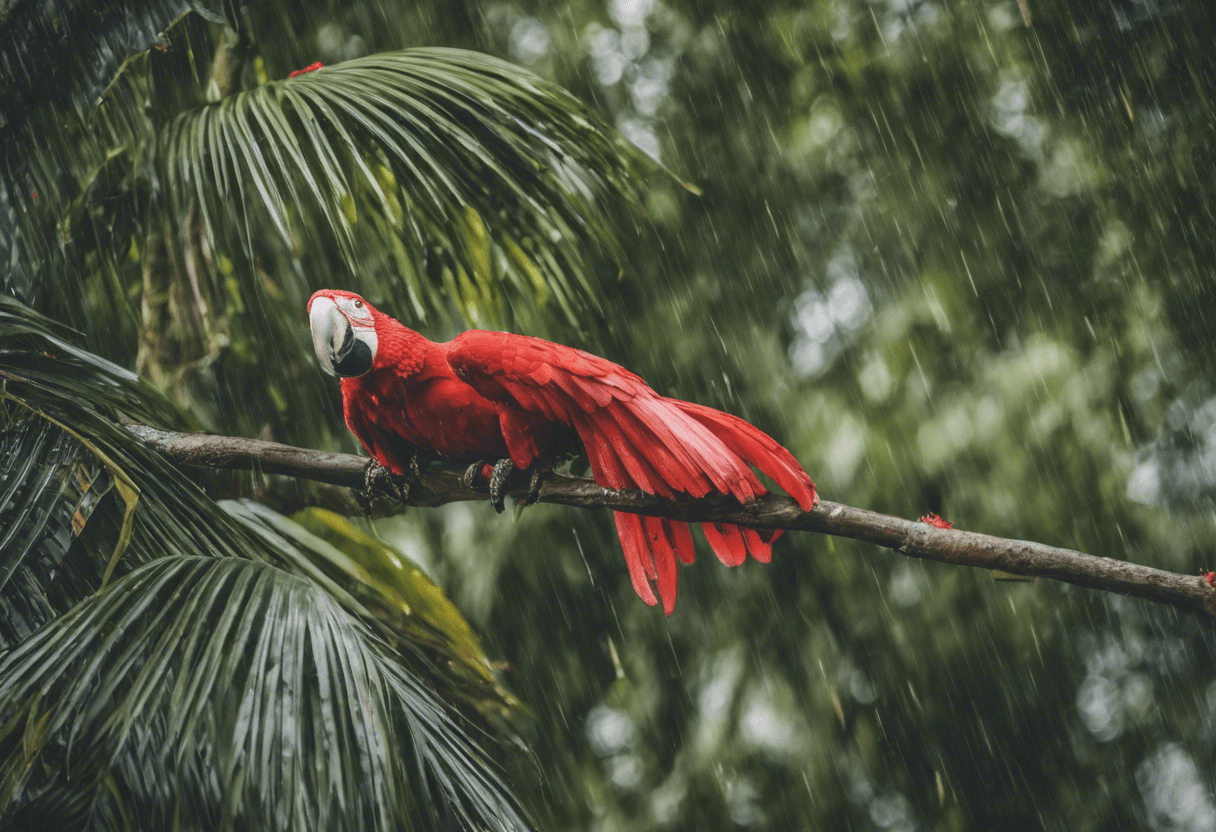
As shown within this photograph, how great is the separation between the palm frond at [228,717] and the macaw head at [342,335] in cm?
45

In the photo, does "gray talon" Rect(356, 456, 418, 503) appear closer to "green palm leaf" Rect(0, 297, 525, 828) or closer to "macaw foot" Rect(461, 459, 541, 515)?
"macaw foot" Rect(461, 459, 541, 515)

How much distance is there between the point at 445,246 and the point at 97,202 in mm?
909

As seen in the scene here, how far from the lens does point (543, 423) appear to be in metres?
1.78

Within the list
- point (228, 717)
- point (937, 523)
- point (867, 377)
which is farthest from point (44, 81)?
point (867, 377)

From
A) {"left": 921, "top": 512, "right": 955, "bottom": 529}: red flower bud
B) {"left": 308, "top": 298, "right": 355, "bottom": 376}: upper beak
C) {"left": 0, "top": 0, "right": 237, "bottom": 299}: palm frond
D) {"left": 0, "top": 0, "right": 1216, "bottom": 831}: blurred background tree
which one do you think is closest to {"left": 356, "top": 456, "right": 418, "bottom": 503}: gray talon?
{"left": 308, "top": 298, "right": 355, "bottom": 376}: upper beak

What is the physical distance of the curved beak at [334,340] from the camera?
5.75ft

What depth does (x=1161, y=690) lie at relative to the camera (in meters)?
2.95

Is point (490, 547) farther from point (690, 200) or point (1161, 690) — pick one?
point (1161, 690)

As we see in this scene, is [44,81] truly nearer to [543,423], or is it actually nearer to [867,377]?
[543,423]

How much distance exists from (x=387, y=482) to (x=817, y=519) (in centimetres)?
87

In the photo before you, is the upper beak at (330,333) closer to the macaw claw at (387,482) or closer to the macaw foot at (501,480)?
the macaw claw at (387,482)

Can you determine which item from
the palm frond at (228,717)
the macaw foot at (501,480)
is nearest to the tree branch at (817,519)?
the macaw foot at (501,480)

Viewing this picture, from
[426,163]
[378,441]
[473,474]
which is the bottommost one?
[473,474]

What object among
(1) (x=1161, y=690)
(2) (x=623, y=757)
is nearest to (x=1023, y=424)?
(1) (x=1161, y=690)
